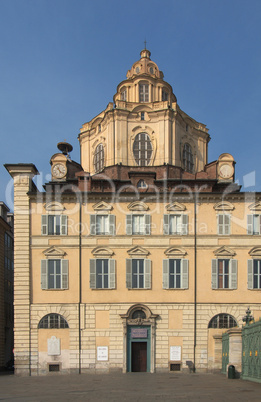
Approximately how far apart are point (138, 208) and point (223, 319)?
11.0m

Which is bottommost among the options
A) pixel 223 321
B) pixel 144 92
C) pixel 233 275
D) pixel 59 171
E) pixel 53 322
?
pixel 53 322

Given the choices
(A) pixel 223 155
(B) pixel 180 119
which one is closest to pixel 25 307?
(A) pixel 223 155

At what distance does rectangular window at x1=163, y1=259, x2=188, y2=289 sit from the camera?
119 ft

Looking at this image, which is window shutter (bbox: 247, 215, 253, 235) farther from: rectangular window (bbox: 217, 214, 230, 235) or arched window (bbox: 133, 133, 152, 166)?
arched window (bbox: 133, 133, 152, 166)

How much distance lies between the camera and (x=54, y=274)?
3669 centimetres

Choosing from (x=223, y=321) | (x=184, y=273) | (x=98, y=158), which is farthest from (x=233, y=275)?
(x=98, y=158)

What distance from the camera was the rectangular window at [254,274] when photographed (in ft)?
119

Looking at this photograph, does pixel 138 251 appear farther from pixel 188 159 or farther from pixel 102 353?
pixel 188 159

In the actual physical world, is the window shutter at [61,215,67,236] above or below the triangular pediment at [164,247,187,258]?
above

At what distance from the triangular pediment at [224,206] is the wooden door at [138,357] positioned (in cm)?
1236

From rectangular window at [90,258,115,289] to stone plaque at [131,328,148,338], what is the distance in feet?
12.3

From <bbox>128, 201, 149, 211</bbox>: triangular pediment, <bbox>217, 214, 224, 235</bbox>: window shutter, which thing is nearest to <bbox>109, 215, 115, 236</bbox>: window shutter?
<bbox>128, 201, 149, 211</bbox>: triangular pediment

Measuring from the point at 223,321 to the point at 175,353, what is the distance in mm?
4481

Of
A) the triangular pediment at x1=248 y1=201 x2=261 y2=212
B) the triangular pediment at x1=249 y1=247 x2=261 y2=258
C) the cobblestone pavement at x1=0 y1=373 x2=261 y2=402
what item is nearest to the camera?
the cobblestone pavement at x1=0 y1=373 x2=261 y2=402
